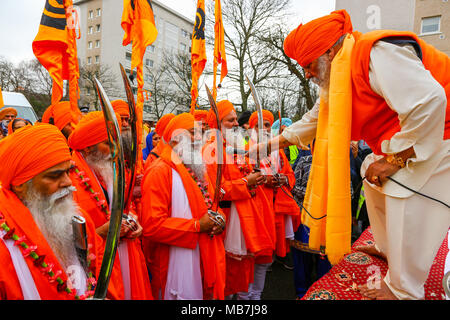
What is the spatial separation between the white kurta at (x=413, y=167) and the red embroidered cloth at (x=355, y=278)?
24 cm

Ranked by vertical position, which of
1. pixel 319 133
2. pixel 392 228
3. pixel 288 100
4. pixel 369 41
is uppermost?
pixel 288 100

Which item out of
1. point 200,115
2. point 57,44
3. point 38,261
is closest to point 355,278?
point 38,261

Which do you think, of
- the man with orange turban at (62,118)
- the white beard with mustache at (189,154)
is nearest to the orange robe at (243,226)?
the white beard with mustache at (189,154)

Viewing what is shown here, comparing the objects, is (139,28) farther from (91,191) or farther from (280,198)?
(280,198)

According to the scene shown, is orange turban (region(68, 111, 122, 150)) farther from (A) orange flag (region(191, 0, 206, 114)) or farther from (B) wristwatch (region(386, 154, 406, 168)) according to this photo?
(A) orange flag (region(191, 0, 206, 114))

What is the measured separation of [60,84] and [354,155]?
186 inches

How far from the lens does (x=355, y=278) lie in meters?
1.92

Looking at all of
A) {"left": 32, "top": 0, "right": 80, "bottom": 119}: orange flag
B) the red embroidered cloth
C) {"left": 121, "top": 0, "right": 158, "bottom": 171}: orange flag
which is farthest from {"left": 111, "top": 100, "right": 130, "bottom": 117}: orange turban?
the red embroidered cloth

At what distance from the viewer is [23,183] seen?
4.99 ft

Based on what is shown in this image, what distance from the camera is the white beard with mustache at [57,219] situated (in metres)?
1.57

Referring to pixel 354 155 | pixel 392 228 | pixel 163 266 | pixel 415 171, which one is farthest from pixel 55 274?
pixel 354 155

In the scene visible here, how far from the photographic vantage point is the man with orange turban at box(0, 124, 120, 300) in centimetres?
138

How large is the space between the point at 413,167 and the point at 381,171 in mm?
156

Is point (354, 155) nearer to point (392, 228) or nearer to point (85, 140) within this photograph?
point (392, 228)
